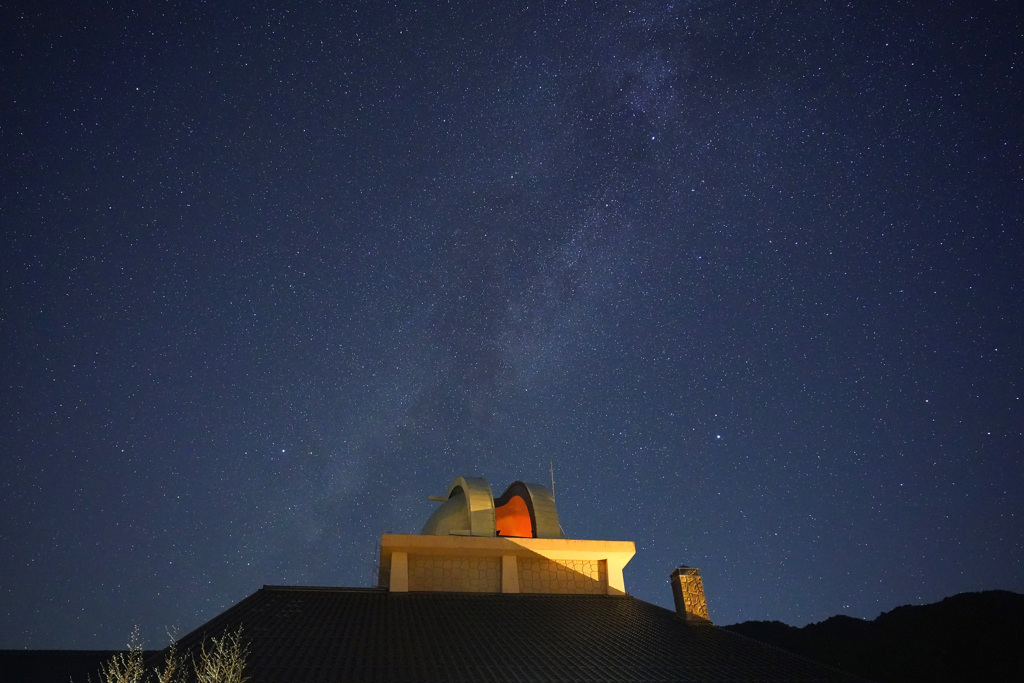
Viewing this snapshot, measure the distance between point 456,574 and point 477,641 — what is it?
4.95 meters

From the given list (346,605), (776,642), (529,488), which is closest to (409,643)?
(346,605)

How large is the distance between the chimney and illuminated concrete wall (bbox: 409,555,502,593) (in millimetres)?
4590

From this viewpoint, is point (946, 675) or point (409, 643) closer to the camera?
point (409, 643)

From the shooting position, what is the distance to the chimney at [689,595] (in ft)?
54.7

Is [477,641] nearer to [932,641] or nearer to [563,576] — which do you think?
[563,576]

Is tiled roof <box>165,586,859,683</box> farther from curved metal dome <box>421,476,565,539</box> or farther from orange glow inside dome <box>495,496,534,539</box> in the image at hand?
orange glow inside dome <box>495,496,534,539</box>

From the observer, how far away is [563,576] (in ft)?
62.4

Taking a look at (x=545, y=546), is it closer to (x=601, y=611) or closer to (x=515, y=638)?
(x=601, y=611)

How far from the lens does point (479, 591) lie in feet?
59.4

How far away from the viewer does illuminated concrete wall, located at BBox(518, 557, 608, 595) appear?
734 inches

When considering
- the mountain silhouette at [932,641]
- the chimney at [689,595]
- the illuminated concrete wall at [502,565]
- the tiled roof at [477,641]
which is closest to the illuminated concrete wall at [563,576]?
the illuminated concrete wall at [502,565]

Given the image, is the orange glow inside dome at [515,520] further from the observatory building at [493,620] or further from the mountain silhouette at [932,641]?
the mountain silhouette at [932,641]

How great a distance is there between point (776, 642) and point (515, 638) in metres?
39.9

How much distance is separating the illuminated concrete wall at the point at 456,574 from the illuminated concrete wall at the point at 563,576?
2.55 feet
